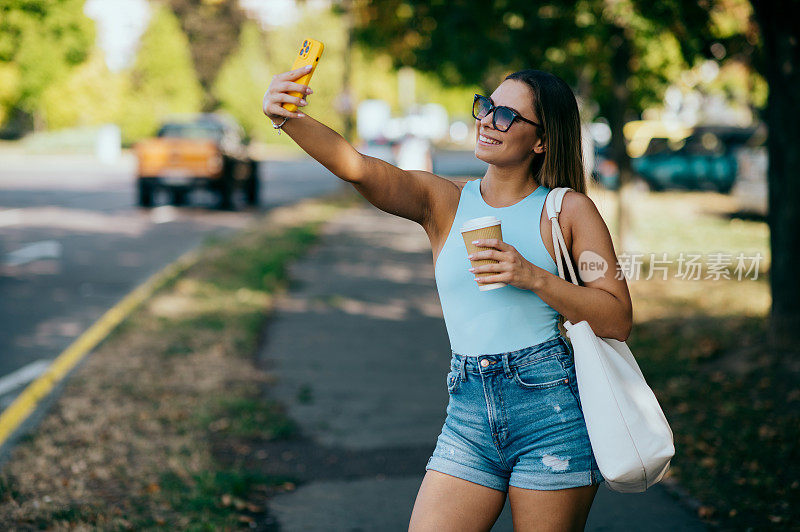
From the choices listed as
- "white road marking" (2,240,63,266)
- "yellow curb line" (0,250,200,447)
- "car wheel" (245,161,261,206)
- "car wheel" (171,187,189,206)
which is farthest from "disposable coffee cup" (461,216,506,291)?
"car wheel" (171,187,189,206)

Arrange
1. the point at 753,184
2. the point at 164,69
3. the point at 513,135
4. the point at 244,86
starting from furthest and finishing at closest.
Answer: the point at 244,86, the point at 164,69, the point at 753,184, the point at 513,135

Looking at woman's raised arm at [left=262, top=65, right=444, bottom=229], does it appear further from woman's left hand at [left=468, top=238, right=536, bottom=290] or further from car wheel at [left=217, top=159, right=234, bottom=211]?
car wheel at [left=217, top=159, right=234, bottom=211]

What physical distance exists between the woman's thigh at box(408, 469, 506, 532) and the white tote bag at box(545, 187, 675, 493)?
345mm

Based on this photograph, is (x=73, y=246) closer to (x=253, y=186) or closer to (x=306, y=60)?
(x=253, y=186)

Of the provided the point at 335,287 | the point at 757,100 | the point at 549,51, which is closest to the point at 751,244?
the point at 549,51

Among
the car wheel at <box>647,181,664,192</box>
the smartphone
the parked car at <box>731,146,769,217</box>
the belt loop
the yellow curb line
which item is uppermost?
the smartphone

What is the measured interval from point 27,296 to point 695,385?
6.97m

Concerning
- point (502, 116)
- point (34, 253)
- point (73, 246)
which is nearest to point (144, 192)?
point (73, 246)

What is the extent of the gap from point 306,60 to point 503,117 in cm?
57

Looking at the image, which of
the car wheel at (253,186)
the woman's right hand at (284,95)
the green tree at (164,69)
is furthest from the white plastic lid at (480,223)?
the green tree at (164,69)

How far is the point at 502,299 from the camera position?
2592 mm

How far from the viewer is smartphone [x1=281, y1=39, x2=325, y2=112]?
2.54 m

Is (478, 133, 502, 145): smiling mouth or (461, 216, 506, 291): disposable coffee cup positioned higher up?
(478, 133, 502, 145): smiling mouth

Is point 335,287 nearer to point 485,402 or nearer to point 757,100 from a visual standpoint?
point 485,402
